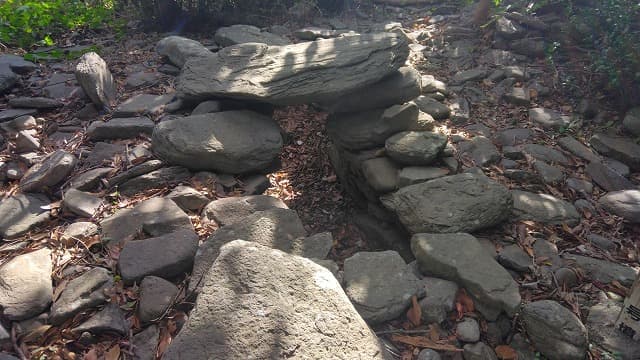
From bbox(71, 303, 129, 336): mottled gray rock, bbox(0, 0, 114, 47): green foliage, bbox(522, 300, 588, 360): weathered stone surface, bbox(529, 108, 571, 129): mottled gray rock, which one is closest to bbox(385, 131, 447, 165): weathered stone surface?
bbox(522, 300, 588, 360): weathered stone surface

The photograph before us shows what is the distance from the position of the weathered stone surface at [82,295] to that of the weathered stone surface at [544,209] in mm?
3081

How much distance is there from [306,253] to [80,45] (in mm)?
5423

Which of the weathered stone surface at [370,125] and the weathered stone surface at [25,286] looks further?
the weathered stone surface at [370,125]

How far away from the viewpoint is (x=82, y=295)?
8.23 feet

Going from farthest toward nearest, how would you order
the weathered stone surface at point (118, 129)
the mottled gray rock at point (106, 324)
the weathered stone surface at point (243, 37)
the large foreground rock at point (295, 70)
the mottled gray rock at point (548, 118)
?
the weathered stone surface at point (243, 37), the mottled gray rock at point (548, 118), the weathered stone surface at point (118, 129), the large foreground rock at point (295, 70), the mottled gray rock at point (106, 324)

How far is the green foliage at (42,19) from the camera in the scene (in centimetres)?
616

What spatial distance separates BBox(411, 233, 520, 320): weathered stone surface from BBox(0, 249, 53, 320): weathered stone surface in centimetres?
233

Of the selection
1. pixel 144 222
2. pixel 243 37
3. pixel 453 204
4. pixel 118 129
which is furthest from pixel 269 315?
pixel 243 37

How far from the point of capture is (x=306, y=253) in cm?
301

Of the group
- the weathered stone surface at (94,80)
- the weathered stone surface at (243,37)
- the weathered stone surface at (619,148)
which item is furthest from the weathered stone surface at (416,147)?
the weathered stone surface at (94,80)

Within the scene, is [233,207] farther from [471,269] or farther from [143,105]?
[143,105]

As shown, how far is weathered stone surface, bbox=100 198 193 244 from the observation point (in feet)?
9.99

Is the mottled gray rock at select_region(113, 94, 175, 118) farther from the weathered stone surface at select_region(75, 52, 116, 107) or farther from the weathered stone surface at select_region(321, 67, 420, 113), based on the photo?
the weathered stone surface at select_region(321, 67, 420, 113)

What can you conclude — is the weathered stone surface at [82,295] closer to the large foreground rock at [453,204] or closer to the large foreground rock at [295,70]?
the large foreground rock at [295,70]
